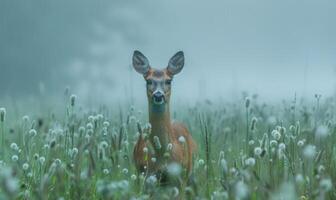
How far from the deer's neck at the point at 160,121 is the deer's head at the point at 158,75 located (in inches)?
2.1

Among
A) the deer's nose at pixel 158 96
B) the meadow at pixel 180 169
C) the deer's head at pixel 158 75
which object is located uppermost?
the deer's head at pixel 158 75

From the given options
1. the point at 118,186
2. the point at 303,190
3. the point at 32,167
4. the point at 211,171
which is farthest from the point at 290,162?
the point at 118,186

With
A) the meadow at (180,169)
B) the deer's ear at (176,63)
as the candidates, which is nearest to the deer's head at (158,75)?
the deer's ear at (176,63)

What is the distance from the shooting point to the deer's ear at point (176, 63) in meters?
8.55

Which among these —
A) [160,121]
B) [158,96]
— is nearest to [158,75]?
[158,96]

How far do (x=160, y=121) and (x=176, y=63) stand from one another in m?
0.84

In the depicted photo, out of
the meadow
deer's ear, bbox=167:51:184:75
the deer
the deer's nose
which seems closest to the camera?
the meadow

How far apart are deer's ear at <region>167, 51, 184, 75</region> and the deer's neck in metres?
0.54

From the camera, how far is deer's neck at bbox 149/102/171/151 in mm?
8039

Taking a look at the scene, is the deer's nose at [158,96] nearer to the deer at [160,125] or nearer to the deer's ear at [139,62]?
the deer at [160,125]

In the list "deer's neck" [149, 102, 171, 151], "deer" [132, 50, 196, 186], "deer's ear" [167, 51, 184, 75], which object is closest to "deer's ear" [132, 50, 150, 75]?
"deer" [132, 50, 196, 186]

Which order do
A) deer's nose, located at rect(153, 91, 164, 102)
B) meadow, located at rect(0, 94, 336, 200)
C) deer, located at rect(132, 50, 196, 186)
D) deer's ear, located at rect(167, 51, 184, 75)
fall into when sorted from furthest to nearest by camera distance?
deer's ear, located at rect(167, 51, 184, 75) < deer's nose, located at rect(153, 91, 164, 102) < deer, located at rect(132, 50, 196, 186) < meadow, located at rect(0, 94, 336, 200)

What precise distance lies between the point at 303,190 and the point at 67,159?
1977 millimetres

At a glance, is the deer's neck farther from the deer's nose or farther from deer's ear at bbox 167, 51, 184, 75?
deer's ear at bbox 167, 51, 184, 75
